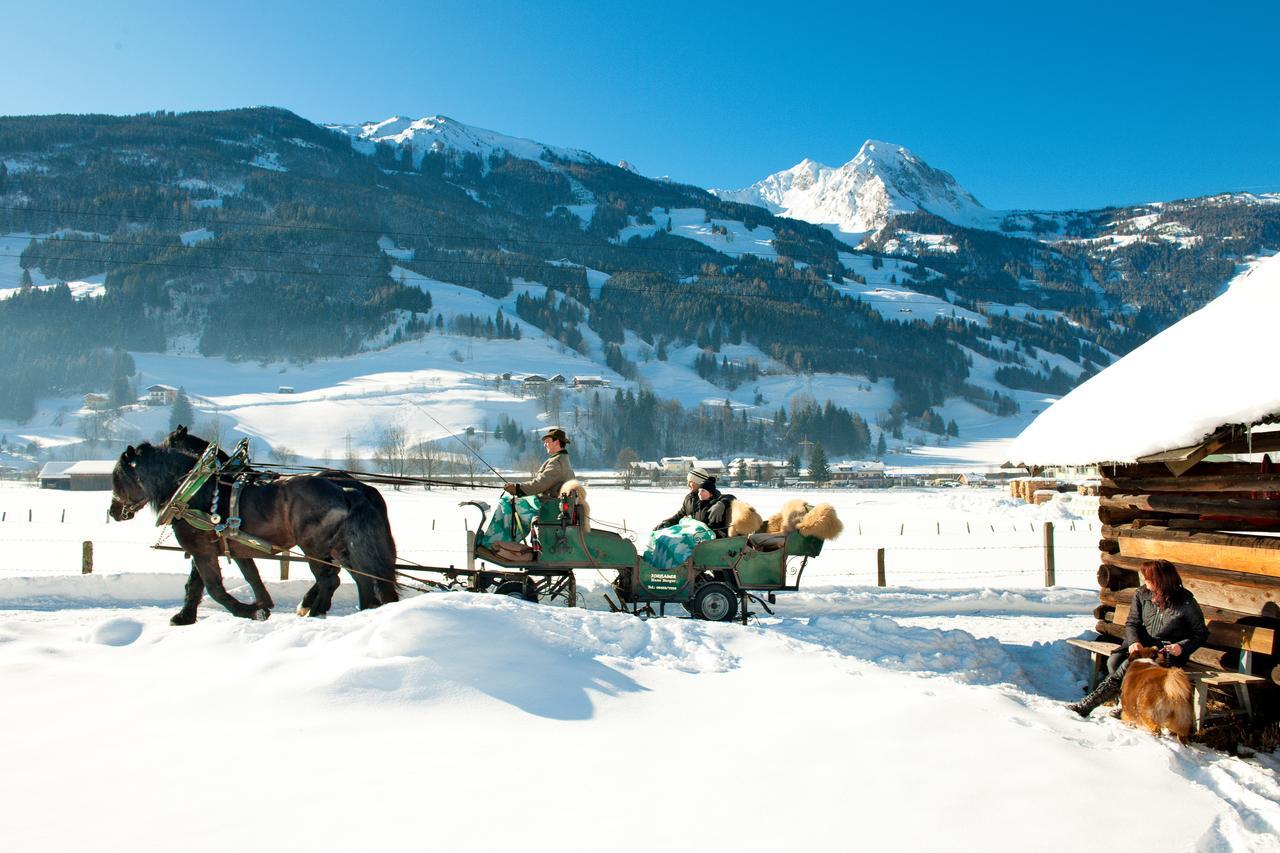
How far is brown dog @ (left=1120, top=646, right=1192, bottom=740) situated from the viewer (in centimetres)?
511

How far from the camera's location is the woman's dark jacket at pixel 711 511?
29.8ft

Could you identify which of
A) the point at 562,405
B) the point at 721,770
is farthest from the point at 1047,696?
the point at 562,405

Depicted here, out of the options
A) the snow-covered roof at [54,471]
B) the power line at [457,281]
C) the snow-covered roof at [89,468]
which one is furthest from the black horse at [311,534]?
the power line at [457,281]

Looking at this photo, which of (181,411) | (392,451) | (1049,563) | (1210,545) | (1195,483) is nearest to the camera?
(1210,545)

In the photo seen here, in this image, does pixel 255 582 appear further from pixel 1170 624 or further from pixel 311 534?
pixel 1170 624

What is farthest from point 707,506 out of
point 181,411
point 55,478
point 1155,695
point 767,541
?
point 181,411

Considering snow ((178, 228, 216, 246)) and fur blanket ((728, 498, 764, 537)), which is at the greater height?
snow ((178, 228, 216, 246))

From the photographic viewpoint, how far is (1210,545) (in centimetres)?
612

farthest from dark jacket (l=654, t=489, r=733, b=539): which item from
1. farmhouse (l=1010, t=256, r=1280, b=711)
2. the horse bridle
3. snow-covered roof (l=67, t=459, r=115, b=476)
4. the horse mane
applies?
snow-covered roof (l=67, t=459, r=115, b=476)

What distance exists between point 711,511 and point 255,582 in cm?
482

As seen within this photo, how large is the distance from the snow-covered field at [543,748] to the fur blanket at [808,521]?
2082mm

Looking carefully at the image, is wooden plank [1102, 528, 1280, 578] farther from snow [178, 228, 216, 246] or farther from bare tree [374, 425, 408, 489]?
snow [178, 228, 216, 246]

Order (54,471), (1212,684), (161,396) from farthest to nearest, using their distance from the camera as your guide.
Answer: (161,396), (54,471), (1212,684)

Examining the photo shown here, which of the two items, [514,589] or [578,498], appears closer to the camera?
[578,498]
